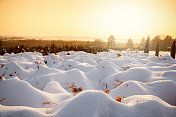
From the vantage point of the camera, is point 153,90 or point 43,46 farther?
point 43,46

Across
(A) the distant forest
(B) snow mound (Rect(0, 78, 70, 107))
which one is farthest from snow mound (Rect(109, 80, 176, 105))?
(A) the distant forest

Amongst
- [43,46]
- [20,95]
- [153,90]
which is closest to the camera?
[20,95]

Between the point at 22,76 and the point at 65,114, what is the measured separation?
2827 millimetres

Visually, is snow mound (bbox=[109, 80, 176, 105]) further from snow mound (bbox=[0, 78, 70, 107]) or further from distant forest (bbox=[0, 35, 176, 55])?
distant forest (bbox=[0, 35, 176, 55])

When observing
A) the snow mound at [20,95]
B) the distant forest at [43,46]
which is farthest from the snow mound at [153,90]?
the distant forest at [43,46]

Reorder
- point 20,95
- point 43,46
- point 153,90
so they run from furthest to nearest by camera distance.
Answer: point 43,46, point 153,90, point 20,95

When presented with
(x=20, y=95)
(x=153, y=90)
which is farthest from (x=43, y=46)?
(x=153, y=90)

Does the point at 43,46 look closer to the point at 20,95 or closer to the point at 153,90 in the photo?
the point at 20,95

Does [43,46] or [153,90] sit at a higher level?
[43,46]

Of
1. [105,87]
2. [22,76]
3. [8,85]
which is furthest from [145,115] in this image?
[22,76]

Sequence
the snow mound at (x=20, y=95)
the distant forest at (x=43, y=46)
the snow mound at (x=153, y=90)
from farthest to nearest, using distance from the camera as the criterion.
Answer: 1. the distant forest at (x=43, y=46)
2. the snow mound at (x=153, y=90)
3. the snow mound at (x=20, y=95)

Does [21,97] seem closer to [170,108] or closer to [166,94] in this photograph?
[170,108]

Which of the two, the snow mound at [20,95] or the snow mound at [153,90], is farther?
the snow mound at [153,90]

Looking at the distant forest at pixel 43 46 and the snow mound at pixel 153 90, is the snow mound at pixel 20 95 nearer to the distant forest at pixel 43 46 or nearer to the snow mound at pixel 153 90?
the snow mound at pixel 153 90
